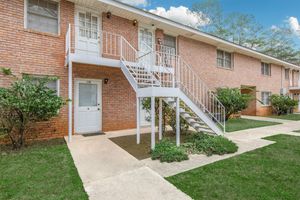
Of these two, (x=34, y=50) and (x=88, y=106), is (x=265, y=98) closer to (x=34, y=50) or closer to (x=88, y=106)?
(x=88, y=106)

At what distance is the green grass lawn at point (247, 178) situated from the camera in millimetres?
3105

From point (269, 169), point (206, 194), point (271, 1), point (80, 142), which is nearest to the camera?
point (206, 194)

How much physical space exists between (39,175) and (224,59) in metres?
13.5

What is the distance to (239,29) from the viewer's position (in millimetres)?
23969

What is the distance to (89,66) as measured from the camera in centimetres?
788

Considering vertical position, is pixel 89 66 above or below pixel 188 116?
above

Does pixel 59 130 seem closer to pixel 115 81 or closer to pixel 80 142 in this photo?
pixel 80 142

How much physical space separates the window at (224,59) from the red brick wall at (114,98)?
25.6ft

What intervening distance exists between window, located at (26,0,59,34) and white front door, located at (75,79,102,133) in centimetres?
231

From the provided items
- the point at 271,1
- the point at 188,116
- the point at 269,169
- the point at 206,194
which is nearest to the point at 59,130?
the point at 188,116

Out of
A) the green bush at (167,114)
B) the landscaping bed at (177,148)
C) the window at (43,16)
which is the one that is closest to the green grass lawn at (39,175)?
the landscaping bed at (177,148)

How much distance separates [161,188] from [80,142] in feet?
13.5

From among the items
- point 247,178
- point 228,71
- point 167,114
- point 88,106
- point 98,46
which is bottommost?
point 247,178

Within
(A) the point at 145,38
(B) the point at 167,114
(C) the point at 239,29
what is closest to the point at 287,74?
(C) the point at 239,29
